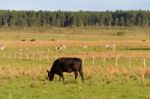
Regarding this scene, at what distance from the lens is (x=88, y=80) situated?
27000mm

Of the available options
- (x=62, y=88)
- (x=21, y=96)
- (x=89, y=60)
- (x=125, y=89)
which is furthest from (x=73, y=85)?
(x=89, y=60)

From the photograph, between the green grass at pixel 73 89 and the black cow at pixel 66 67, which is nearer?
the green grass at pixel 73 89

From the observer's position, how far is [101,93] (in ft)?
69.7

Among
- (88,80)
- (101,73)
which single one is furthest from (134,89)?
(101,73)

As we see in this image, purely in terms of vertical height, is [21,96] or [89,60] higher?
[21,96]

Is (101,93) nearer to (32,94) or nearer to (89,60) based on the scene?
(32,94)

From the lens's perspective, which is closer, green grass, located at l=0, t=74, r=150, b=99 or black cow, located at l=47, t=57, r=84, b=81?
green grass, located at l=0, t=74, r=150, b=99

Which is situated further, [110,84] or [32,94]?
[110,84]

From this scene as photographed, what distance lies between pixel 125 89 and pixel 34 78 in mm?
6985

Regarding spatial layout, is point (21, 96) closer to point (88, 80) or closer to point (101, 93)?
point (101, 93)

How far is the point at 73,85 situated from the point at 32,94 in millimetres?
4258

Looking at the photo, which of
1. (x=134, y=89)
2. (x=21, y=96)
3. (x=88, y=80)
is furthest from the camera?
(x=88, y=80)

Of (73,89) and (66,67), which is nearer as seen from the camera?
(73,89)

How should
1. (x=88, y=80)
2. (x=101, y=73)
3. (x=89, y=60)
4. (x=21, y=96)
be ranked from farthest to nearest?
(x=89, y=60) → (x=101, y=73) → (x=88, y=80) → (x=21, y=96)
